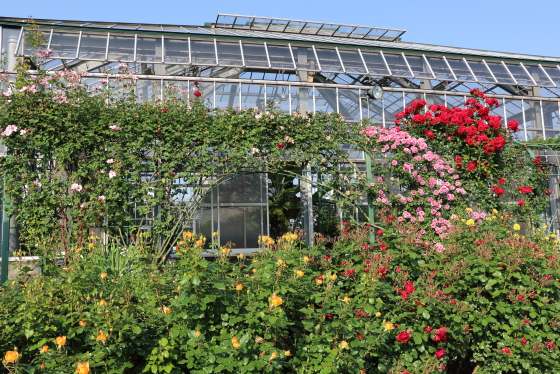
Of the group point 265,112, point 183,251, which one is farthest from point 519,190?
point 183,251

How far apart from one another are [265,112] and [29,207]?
11.2ft

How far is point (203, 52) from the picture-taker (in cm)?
964

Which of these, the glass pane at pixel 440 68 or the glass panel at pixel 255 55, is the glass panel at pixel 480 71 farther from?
the glass panel at pixel 255 55

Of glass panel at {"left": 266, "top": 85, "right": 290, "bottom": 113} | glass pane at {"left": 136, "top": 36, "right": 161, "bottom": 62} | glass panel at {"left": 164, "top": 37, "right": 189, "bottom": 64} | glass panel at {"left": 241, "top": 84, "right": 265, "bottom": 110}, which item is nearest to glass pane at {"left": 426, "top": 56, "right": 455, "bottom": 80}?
glass panel at {"left": 266, "top": 85, "right": 290, "bottom": 113}

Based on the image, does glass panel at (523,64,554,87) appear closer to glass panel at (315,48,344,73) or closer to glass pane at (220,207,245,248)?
glass panel at (315,48,344,73)

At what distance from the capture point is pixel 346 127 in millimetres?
7625

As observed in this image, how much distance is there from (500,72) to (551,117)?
1.45 meters

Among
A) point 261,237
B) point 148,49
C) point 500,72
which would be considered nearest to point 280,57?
point 148,49

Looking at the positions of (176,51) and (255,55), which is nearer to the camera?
(176,51)

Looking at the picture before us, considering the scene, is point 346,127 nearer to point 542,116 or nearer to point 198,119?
point 198,119

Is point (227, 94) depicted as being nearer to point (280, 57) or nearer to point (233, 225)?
point (280, 57)

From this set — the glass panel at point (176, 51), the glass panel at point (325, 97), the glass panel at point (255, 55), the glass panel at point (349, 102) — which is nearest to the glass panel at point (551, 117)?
the glass panel at point (349, 102)

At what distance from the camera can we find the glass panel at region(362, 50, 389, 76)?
10.1 meters

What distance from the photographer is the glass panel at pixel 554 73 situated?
11.0m
